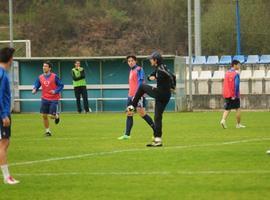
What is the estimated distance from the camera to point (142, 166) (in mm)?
15328

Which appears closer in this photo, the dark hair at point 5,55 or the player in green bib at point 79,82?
the dark hair at point 5,55

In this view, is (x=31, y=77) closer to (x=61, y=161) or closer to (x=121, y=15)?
(x=61, y=161)

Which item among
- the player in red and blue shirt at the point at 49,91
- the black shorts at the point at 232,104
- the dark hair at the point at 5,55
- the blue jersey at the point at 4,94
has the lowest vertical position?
the black shorts at the point at 232,104

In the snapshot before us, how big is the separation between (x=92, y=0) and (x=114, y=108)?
50126mm

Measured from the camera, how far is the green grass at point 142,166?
40.3 ft

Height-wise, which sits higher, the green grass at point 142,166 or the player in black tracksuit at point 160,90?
the player in black tracksuit at point 160,90

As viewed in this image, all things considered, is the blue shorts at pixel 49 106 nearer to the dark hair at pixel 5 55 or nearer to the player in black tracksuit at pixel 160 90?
the player in black tracksuit at pixel 160 90

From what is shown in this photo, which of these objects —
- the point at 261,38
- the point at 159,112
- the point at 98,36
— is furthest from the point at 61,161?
the point at 98,36

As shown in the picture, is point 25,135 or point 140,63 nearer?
point 25,135

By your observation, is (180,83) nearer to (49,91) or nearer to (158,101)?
(49,91)

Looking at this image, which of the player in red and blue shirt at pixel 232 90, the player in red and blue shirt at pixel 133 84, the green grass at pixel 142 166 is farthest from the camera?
the player in red and blue shirt at pixel 232 90

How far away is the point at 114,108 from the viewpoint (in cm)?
4069

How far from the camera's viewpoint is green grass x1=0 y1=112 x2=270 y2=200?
12.3m

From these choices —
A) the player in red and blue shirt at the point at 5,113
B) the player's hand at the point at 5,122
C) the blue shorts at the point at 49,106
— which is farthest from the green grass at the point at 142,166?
the player's hand at the point at 5,122
